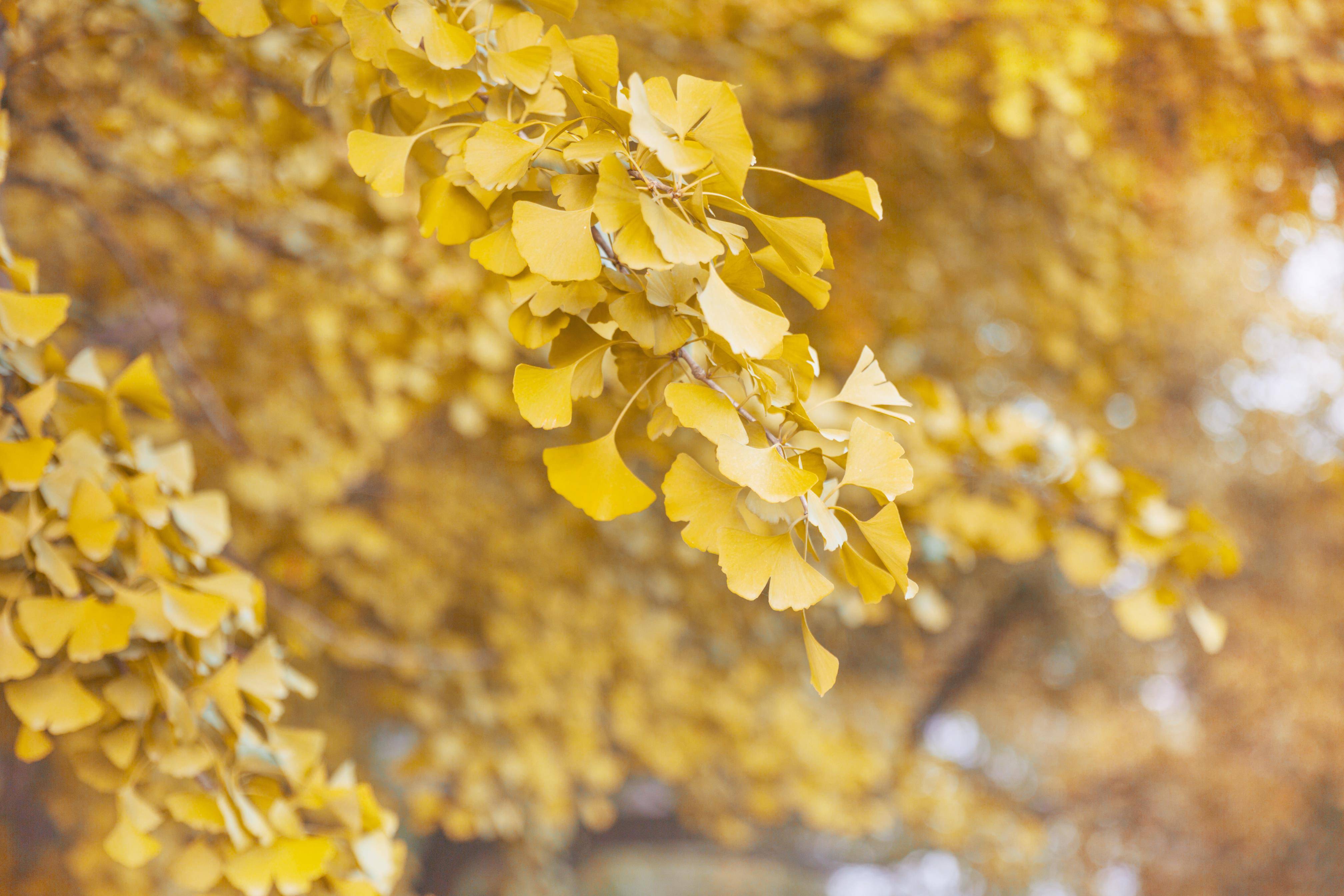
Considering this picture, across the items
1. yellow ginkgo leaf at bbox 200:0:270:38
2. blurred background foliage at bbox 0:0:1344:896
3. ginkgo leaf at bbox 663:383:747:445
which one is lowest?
blurred background foliage at bbox 0:0:1344:896

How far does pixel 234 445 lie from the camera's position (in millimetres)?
1648

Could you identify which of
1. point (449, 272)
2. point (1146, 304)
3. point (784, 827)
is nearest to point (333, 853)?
point (449, 272)

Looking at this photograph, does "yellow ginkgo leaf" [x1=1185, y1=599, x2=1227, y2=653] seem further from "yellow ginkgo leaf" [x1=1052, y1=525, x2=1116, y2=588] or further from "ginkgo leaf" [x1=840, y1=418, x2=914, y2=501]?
"ginkgo leaf" [x1=840, y1=418, x2=914, y2=501]

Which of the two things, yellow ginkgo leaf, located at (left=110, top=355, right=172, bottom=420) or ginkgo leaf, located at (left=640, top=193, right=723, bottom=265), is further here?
yellow ginkgo leaf, located at (left=110, top=355, right=172, bottom=420)

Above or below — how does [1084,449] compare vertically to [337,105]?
below

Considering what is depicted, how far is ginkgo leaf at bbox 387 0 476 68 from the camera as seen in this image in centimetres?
46

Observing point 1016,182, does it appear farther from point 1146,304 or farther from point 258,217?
point 258,217

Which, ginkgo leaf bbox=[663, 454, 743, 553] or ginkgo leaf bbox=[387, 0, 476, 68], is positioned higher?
ginkgo leaf bbox=[387, 0, 476, 68]

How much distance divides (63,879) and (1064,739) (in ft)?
16.8

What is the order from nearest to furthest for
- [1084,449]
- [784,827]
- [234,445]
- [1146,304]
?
1. [1084,449]
2. [234,445]
3. [1146,304]
4. [784,827]

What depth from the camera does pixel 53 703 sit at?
60 centimetres

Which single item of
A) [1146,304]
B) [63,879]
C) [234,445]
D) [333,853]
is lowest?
[63,879]

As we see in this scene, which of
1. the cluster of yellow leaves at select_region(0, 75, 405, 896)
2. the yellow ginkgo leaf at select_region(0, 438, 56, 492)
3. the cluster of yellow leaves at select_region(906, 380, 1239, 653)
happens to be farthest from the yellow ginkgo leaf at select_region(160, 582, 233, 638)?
the cluster of yellow leaves at select_region(906, 380, 1239, 653)

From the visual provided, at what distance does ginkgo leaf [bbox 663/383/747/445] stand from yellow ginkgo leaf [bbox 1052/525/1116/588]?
749 mm
